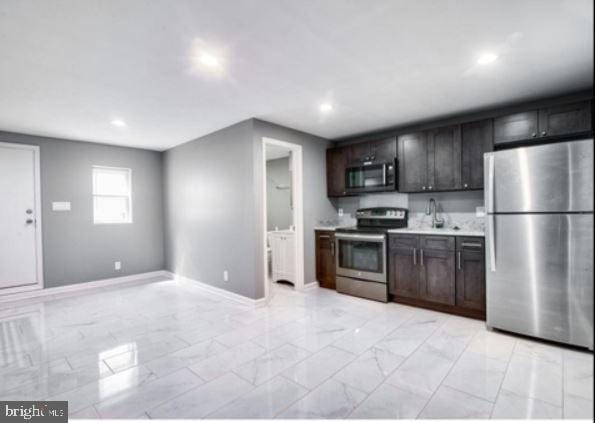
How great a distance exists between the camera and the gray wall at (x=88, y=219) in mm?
4500

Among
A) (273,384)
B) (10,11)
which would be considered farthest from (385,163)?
(10,11)

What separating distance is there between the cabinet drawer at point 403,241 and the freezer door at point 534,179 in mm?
925

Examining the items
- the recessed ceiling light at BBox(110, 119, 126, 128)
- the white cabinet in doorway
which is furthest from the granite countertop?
the recessed ceiling light at BBox(110, 119, 126, 128)

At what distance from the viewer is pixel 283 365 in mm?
2342

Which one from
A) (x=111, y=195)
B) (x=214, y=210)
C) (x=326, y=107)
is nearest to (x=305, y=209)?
(x=214, y=210)

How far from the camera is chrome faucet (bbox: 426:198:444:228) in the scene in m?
3.92

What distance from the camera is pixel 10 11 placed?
70.7 inches

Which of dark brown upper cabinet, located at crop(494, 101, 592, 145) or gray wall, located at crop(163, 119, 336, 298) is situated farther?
gray wall, located at crop(163, 119, 336, 298)

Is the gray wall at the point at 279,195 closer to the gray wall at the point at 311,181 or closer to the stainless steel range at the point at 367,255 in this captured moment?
the gray wall at the point at 311,181

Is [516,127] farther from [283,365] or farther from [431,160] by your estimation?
[283,365]

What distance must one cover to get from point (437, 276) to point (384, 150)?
1.85 metres

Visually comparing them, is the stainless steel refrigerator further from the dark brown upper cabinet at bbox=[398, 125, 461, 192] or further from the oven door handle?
the oven door handle

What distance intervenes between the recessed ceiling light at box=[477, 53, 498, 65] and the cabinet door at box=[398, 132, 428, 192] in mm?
1377

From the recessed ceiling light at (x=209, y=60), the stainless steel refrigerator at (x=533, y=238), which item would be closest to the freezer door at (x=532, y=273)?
the stainless steel refrigerator at (x=533, y=238)
